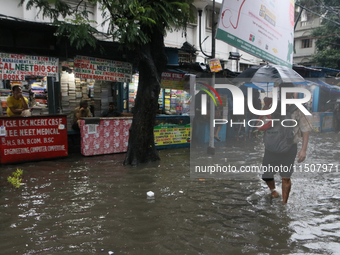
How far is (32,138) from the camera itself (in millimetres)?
7340

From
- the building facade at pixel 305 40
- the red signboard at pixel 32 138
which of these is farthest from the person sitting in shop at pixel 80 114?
the building facade at pixel 305 40

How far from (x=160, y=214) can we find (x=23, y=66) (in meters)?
6.26

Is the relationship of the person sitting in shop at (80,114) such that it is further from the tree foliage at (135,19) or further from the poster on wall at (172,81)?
the poster on wall at (172,81)

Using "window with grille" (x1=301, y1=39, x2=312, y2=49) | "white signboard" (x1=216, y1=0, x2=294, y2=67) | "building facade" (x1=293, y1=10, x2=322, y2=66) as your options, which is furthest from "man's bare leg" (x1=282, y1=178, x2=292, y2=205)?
"window with grille" (x1=301, y1=39, x2=312, y2=49)

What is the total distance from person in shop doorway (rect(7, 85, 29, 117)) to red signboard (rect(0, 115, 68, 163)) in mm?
681

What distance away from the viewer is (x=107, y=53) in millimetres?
9391

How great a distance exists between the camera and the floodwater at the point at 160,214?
3166 mm

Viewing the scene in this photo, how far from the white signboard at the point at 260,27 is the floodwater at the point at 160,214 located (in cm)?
378

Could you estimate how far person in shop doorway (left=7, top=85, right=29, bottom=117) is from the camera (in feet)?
24.9

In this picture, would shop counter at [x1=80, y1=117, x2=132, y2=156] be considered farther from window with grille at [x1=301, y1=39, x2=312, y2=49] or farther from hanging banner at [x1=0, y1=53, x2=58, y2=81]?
window with grille at [x1=301, y1=39, x2=312, y2=49]

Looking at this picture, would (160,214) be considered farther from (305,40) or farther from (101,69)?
(305,40)

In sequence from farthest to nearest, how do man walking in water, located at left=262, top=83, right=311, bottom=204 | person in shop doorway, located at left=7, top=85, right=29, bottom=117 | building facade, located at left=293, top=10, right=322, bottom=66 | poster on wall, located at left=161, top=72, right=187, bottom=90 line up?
building facade, located at left=293, top=10, right=322, bottom=66 → poster on wall, located at left=161, top=72, right=187, bottom=90 → person in shop doorway, located at left=7, top=85, right=29, bottom=117 → man walking in water, located at left=262, top=83, right=311, bottom=204

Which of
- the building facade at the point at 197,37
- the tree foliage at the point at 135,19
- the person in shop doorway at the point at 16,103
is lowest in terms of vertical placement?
the person in shop doorway at the point at 16,103

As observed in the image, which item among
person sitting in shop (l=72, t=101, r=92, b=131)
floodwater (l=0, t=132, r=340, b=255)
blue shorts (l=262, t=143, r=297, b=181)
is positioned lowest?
floodwater (l=0, t=132, r=340, b=255)
